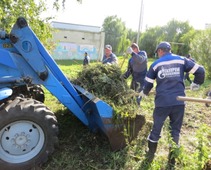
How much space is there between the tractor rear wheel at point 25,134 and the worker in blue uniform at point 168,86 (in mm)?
1648

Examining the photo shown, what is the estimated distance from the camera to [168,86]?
413 cm

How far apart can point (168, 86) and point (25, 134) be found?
2.32m

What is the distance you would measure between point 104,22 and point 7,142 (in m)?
65.6

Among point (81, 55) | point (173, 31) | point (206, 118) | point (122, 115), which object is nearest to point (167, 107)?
point (122, 115)

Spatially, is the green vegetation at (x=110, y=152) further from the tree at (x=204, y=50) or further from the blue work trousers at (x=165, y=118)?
the tree at (x=204, y=50)

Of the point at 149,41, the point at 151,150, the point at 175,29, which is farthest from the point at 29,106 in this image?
the point at 175,29

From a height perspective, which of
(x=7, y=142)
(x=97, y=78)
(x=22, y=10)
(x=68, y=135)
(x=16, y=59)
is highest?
(x=22, y=10)

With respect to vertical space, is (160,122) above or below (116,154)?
above

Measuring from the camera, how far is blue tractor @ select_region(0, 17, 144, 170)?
3.65 meters

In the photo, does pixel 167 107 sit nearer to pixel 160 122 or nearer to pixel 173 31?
pixel 160 122

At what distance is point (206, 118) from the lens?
692 centimetres

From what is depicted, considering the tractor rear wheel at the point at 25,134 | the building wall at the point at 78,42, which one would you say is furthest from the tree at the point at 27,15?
the building wall at the point at 78,42

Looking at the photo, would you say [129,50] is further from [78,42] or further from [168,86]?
[78,42]

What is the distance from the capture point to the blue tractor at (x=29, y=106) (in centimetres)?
365
